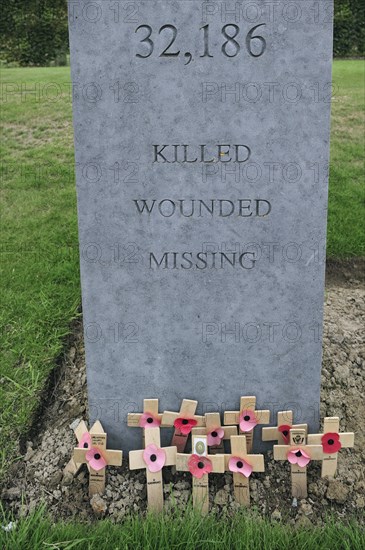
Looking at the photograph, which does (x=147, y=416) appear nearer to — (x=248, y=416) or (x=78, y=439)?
(x=78, y=439)

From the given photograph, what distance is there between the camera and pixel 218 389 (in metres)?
2.81

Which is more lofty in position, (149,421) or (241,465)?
(149,421)

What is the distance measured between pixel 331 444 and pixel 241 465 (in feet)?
1.35

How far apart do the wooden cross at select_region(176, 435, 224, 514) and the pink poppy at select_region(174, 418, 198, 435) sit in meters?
0.07

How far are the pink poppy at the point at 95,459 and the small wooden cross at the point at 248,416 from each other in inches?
22.8

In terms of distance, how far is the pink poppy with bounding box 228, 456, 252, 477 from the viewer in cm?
263

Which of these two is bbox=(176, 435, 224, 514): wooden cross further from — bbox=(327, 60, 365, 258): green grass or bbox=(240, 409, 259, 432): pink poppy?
bbox=(327, 60, 365, 258): green grass

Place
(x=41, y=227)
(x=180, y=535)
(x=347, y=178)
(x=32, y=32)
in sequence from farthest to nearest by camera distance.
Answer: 1. (x=32, y=32)
2. (x=347, y=178)
3. (x=41, y=227)
4. (x=180, y=535)

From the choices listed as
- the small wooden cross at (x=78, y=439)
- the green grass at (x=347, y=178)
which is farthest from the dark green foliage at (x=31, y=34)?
the small wooden cross at (x=78, y=439)

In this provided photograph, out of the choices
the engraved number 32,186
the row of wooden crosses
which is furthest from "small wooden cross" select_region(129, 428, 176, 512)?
the engraved number 32,186

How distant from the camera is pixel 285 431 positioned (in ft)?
9.21

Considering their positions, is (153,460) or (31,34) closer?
(153,460)

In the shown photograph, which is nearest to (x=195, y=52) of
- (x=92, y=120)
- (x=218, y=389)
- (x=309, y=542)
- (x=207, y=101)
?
(x=207, y=101)

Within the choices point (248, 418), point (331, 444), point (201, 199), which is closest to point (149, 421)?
point (248, 418)
